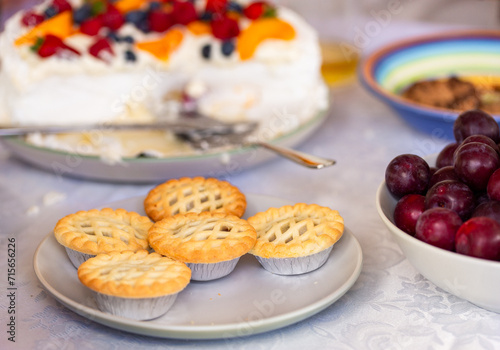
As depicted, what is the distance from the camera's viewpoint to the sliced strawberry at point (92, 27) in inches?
62.9

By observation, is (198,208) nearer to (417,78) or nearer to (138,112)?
(138,112)

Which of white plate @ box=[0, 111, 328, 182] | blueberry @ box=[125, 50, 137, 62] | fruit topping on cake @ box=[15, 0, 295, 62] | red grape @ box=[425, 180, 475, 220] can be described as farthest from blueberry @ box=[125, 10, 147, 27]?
red grape @ box=[425, 180, 475, 220]

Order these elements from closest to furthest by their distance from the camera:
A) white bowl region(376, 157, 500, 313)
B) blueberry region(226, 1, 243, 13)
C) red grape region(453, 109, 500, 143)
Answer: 1. white bowl region(376, 157, 500, 313)
2. red grape region(453, 109, 500, 143)
3. blueberry region(226, 1, 243, 13)

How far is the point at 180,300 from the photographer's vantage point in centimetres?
85

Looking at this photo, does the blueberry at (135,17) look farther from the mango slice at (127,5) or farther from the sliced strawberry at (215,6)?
the sliced strawberry at (215,6)

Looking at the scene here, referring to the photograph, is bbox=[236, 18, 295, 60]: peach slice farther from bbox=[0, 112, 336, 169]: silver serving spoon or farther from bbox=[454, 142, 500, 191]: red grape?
bbox=[454, 142, 500, 191]: red grape

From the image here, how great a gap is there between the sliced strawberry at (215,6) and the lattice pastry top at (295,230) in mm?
886

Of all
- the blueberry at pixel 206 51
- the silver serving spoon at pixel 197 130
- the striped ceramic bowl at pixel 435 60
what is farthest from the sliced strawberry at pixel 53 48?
the striped ceramic bowl at pixel 435 60

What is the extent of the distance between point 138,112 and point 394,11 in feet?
7.72

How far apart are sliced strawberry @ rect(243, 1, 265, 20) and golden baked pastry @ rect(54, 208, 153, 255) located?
877mm

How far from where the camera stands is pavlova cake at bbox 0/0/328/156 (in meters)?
1.57

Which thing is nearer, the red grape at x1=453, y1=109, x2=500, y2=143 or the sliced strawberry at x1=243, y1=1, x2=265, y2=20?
the red grape at x1=453, y1=109, x2=500, y2=143

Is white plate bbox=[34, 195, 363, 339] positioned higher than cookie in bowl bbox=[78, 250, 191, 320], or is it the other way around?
cookie in bowl bbox=[78, 250, 191, 320]

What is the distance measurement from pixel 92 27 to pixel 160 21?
0.59ft
